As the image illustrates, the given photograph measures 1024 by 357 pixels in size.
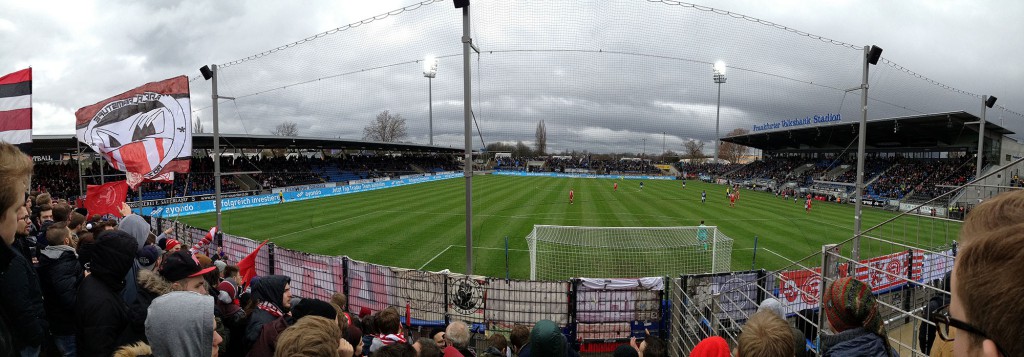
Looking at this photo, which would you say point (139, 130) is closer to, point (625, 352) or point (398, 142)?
point (625, 352)

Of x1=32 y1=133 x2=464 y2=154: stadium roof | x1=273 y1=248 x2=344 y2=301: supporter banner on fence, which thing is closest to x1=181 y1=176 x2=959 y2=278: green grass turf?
x1=273 y1=248 x2=344 y2=301: supporter banner on fence

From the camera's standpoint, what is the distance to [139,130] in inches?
377

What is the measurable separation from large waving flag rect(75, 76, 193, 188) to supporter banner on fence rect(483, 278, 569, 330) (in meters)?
8.26

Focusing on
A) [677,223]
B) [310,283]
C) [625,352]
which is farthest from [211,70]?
[677,223]

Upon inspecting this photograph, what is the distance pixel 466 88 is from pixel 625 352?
471 centimetres

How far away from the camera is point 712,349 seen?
2.91 metres

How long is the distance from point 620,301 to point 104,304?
7.42 metres

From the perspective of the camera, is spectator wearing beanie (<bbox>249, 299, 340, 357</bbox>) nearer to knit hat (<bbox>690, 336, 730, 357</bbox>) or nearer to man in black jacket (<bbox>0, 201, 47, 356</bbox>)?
man in black jacket (<bbox>0, 201, 47, 356</bbox>)

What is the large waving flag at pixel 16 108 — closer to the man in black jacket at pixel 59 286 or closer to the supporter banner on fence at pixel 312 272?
the man in black jacket at pixel 59 286

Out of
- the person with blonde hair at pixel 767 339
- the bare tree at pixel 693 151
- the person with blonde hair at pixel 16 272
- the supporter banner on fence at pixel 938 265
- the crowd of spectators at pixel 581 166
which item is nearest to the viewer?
the person with blonde hair at pixel 16 272

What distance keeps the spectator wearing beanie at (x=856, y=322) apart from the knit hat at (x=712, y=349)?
0.59 metres

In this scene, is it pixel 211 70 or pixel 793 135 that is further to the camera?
pixel 793 135

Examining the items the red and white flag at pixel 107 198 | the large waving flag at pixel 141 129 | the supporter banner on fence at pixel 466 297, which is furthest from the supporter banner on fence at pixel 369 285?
the red and white flag at pixel 107 198

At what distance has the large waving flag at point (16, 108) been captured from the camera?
19.8 feet
